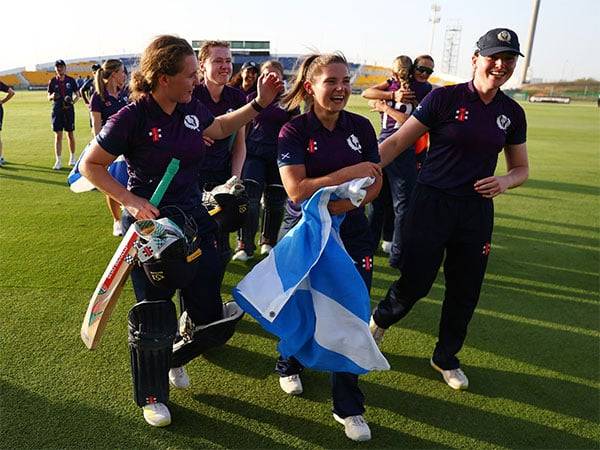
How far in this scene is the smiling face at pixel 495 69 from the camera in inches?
107

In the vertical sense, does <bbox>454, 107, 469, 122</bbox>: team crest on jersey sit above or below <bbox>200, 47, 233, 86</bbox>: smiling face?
below

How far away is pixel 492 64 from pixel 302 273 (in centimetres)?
164

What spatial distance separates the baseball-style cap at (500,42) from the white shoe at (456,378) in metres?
2.02

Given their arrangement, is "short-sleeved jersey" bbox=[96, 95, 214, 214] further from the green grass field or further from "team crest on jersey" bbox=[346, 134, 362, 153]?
the green grass field

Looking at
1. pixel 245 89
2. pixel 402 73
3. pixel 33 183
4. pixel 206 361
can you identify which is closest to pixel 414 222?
pixel 206 361

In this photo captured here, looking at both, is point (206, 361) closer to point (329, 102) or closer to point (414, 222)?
point (414, 222)

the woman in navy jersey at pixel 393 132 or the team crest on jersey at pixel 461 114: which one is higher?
the team crest on jersey at pixel 461 114

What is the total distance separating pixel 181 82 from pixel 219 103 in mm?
1746

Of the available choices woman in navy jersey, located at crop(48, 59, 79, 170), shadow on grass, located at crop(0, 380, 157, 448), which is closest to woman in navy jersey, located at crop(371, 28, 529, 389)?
shadow on grass, located at crop(0, 380, 157, 448)

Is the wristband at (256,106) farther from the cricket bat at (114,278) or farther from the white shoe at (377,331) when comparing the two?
the white shoe at (377,331)

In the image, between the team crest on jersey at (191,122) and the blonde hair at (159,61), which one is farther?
the team crest on jersey at (191,122)

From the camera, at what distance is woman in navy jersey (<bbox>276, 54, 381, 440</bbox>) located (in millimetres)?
2523

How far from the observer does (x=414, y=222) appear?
312 centimetres

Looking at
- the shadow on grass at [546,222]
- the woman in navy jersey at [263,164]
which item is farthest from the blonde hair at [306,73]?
the shadow on grass at [546,222]
